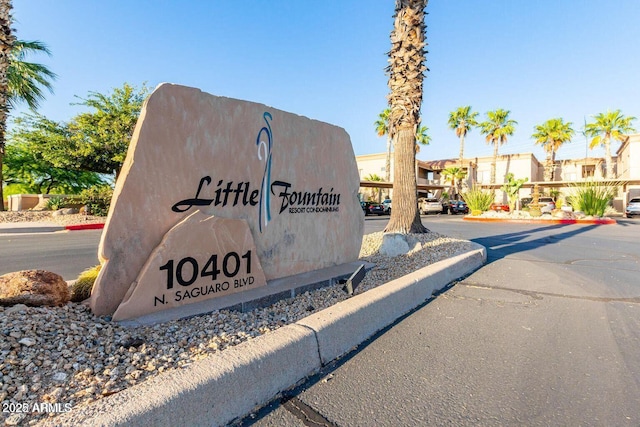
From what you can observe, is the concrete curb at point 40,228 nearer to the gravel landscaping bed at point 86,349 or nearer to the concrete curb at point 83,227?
the concrete curb at point 83,227

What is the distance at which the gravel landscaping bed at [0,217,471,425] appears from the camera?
72.9 inches

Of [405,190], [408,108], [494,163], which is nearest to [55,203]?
[405,190]

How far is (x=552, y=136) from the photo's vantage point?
144ft

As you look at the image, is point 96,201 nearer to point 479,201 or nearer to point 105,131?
point 105,131

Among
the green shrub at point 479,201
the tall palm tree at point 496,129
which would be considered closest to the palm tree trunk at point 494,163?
the tall palm tree at point 496,129

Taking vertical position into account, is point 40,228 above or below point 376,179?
below

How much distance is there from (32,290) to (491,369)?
3.86 m

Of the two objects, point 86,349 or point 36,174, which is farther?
point 36,174

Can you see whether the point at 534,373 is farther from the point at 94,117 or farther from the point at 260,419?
the point at 94,117

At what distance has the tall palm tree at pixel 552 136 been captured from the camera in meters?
43.6

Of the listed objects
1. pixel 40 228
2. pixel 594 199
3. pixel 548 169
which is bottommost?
pixel 40 228

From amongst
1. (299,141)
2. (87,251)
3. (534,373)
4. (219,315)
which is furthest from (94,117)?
(534,373)

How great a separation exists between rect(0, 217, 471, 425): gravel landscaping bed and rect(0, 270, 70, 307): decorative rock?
0.43 feet

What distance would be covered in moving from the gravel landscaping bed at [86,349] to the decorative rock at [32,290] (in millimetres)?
131
